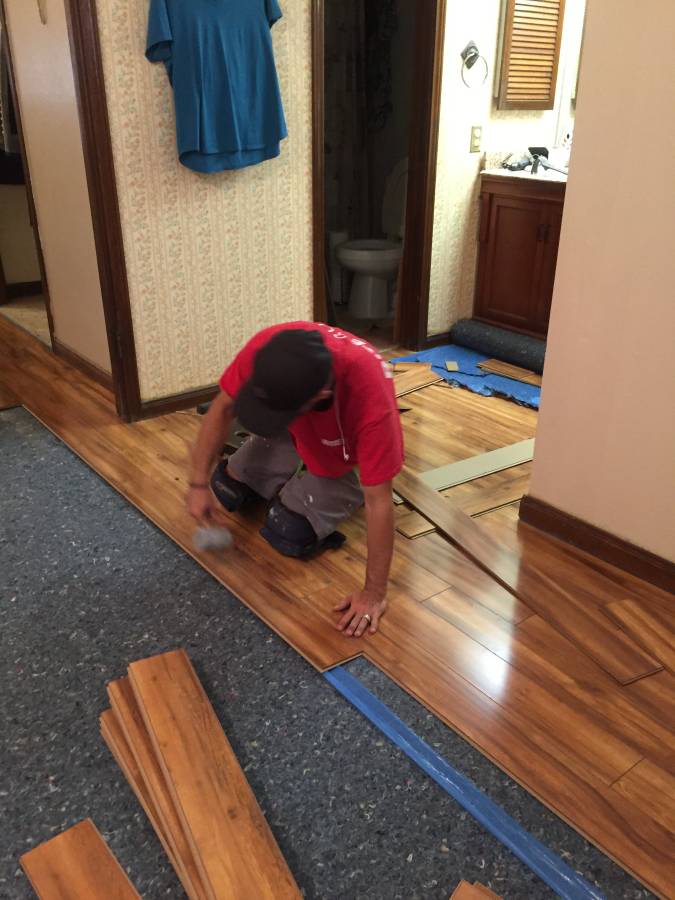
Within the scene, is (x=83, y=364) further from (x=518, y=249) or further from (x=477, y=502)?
(x=518, y=249)

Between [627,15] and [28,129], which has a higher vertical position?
[627,15]

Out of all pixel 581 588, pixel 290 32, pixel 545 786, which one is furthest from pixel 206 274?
pixel 545 786

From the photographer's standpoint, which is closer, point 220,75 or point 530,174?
point 220,75

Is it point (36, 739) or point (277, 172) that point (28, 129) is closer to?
point (277, 172)

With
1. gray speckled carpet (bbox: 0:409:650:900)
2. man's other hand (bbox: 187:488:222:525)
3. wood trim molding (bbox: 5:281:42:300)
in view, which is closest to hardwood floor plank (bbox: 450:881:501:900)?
gray speckled carpet (bbox: 0:409:650:900)

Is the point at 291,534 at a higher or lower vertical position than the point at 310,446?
lower

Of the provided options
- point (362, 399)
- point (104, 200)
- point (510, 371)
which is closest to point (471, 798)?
point (362, 399)

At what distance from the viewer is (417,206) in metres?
3.87

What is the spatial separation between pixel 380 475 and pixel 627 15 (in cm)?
128

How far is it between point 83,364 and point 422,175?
75.8 inches

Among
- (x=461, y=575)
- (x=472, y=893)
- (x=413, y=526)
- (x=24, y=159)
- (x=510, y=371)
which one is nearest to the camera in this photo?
(x=472, y=893)

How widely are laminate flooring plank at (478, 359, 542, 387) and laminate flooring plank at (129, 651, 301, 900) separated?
2.49 meters

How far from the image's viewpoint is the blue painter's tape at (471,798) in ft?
4.33

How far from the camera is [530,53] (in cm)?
386
